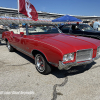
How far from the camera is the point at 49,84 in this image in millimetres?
2668

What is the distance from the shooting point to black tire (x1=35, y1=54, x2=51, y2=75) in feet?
9.49

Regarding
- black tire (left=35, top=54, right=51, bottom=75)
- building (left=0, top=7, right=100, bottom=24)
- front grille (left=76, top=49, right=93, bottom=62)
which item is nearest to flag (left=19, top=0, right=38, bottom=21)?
black tire (left=35, top=54, right=51, bottom=75)

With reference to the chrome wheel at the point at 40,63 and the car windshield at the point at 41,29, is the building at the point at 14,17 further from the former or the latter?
the chrome wheel at the point at 40,63

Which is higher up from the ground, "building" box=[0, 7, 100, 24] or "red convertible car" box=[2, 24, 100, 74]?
"building" box=[0, 7, 100, 24]

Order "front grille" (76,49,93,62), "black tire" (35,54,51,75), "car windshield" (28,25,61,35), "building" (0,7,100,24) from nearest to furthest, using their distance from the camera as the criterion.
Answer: "front grille" (76,49,93,62)
"black tire" (35,54,51,75)
"car windshield" (28,25,61,35)
"building" (0,7,100,24)

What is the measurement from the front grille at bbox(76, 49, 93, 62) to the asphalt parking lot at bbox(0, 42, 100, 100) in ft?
1.91

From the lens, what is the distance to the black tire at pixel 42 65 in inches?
114

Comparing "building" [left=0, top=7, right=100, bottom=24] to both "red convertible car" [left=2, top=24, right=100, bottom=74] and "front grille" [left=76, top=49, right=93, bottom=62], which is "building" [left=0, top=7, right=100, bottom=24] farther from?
"front grille" [left=76, top=49, right=93, bottom=62]

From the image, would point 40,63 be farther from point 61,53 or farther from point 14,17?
point 14,17

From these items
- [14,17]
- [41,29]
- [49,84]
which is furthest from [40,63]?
[14,17]

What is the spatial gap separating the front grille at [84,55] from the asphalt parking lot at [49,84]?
0.58 metres

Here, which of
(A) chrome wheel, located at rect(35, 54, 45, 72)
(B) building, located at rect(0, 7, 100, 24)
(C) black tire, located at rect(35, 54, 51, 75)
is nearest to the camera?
(C) black tire, located at rect(35, 54, 51, 75)

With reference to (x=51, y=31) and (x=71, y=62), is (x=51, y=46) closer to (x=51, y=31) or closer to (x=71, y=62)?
(x=71, y=62)

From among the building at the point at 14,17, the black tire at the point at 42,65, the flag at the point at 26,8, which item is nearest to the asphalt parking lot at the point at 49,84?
the black tire at the point at 42,65
